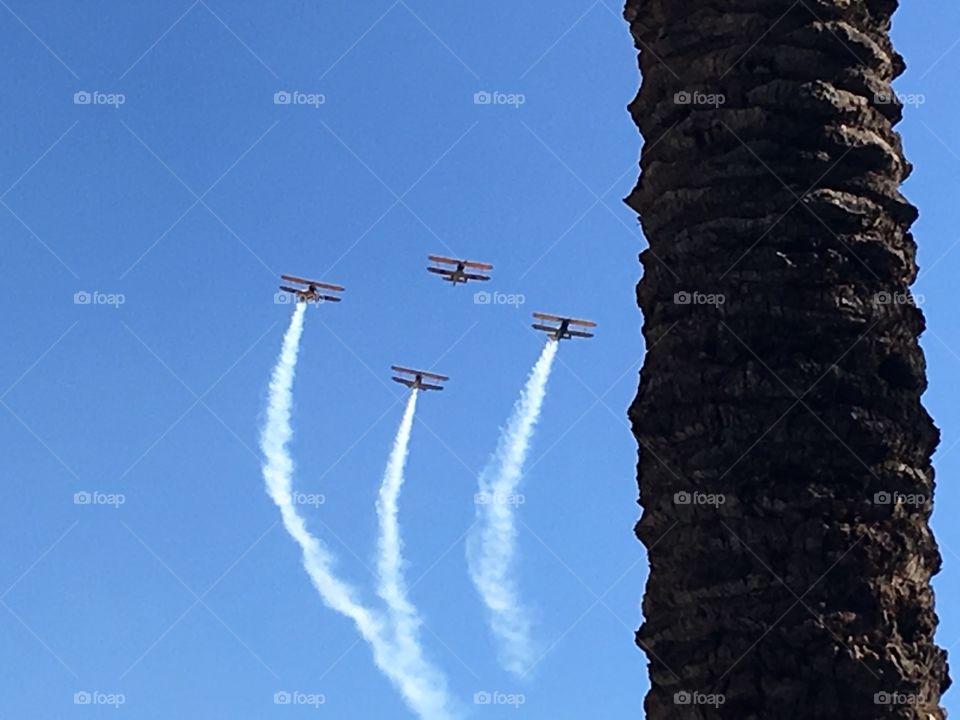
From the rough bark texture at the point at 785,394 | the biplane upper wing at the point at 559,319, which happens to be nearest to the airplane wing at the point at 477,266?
the biplane upper wing at the point at 559,319

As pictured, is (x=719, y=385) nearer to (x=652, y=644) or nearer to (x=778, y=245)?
(x=778, y=245)

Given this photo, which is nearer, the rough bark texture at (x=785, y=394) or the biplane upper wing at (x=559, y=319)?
the rough bark texture at (x=785, y=394)

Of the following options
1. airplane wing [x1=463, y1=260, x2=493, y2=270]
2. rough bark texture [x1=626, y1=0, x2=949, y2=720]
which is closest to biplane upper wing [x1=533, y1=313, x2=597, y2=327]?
airplane wing [x1=463, y1=260, x2=493, y2=270]

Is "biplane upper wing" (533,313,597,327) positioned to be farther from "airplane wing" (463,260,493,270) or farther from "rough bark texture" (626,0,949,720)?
"rough bark texture" (626,0,949,720)

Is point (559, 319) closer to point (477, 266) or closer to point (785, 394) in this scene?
point (477, 266)

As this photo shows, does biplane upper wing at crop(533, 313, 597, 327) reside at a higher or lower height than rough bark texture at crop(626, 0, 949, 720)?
higher

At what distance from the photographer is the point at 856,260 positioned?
1173cm

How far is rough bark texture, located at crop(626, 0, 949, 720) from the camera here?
1095 cm

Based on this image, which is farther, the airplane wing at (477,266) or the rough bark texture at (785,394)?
the airplane wing at (477,266)

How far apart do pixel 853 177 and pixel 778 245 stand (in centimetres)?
96

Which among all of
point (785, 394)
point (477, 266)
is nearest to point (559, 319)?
point (477, 266)

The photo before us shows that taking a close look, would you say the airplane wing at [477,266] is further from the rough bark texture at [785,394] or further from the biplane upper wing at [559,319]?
the rough bark texture at [785,394]

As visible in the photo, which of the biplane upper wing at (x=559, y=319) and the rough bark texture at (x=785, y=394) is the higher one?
the biplane upper wing at (x=559, y=319)

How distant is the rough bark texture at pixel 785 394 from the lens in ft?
35.9
